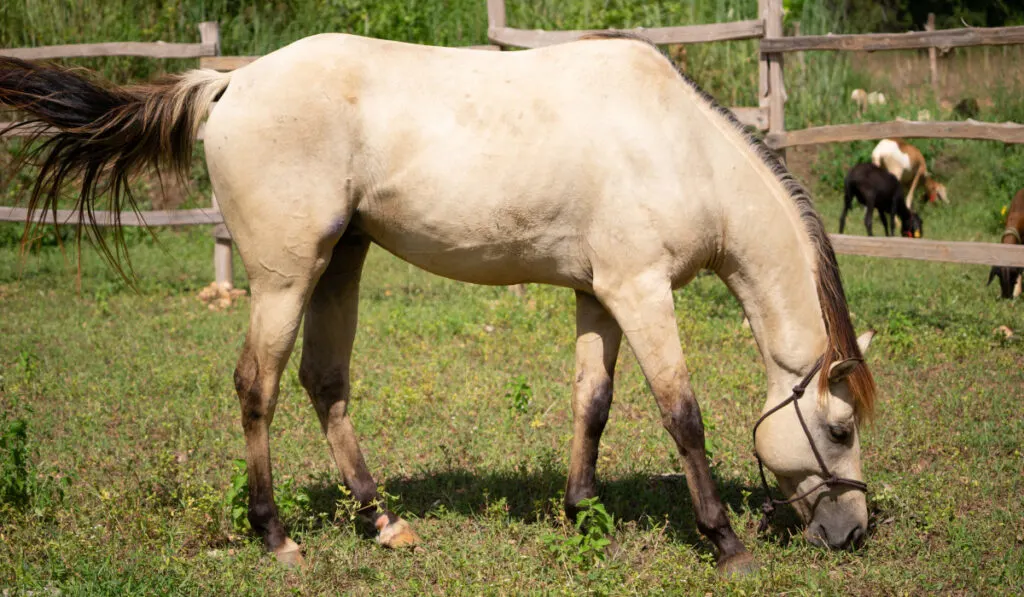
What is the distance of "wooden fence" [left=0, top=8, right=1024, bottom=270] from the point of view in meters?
6.79

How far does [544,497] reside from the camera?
4539mm

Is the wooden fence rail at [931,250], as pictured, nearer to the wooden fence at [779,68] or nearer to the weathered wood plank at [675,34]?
the wooden fence at [779,68]

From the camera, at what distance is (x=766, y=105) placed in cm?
776

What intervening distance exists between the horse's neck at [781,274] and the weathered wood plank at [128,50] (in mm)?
6661

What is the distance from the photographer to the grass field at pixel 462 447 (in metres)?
3.69

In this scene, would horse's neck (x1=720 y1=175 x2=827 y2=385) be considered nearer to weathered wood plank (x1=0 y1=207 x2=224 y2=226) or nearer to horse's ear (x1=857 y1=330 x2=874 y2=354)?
horse's ear (x1=857 y1=330 x2=874 y2=354)

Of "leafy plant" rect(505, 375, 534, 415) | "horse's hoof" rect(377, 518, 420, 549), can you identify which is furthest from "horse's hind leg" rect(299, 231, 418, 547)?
"leafy plant" rect(505, 375, 534, 415)

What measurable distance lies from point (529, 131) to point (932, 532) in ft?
8.05

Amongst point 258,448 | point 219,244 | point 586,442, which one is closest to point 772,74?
point 586,442

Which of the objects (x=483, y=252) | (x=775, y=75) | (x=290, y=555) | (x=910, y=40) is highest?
(x=910, y=40)

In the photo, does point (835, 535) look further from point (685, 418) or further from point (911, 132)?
point (911, 132)

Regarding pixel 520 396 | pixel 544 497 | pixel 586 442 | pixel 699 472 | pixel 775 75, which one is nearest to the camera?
pixel 699 472

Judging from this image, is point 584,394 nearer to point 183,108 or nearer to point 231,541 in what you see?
point 231,541

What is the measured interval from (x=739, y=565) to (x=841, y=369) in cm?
87
